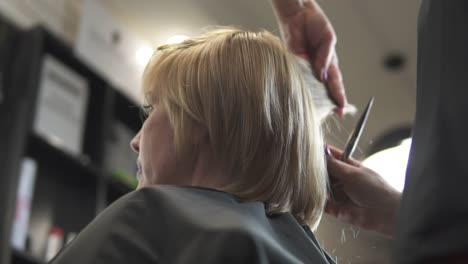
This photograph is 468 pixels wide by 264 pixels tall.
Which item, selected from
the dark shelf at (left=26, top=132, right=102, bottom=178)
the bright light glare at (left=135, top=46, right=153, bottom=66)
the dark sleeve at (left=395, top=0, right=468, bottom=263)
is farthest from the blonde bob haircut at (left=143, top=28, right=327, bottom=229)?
the bright light glare at (left=135, top=46, right=153, bottom=66)

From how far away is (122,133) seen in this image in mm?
3102

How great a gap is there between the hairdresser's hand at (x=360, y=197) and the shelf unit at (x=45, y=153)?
3.90 feet

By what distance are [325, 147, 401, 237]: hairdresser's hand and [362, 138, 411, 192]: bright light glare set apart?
38 millimetres

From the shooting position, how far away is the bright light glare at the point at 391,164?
1.36 meters

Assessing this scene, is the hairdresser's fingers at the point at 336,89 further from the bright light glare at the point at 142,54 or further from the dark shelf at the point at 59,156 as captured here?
the bright light glare at the point at 142,54

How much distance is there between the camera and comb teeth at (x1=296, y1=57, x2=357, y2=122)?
1.32 meters

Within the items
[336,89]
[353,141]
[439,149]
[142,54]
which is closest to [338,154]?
[353,141]

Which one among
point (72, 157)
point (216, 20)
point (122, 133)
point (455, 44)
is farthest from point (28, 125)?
point (455, 44)

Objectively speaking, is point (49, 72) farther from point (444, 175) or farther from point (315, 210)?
point (444, 175)

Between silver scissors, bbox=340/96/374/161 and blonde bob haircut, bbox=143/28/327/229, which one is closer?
blonde bob haircut, bbox=143/28/327/229

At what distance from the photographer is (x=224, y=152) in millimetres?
1095

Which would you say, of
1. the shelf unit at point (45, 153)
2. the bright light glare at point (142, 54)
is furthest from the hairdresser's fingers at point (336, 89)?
the bright light glare at point (142, 54)

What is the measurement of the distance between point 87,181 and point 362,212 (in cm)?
168

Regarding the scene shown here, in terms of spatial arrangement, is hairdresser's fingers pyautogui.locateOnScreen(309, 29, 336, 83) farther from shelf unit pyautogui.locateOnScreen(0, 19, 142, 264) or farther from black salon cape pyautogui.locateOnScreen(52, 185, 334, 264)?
shelf unit pyautogui.locateOnScreen(0, 19, 142, 264)
